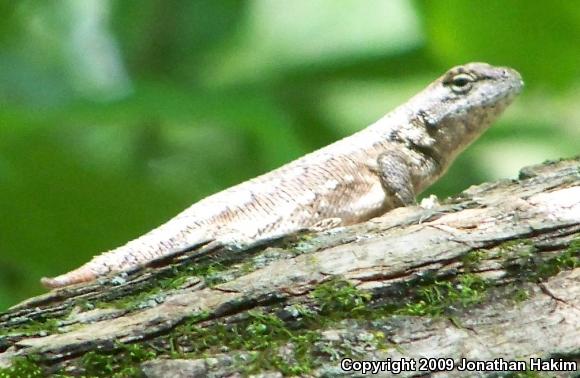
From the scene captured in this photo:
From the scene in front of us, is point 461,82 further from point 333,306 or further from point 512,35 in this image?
point 333,306

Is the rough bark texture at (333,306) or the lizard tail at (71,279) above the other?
the lizard tail at (71,279)

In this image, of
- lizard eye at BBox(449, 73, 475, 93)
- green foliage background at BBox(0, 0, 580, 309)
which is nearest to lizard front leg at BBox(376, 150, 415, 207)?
lizard eye at BBox(449, 73, 475, 93)

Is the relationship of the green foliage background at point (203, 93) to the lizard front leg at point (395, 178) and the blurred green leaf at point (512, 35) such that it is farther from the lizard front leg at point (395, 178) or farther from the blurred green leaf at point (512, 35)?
the lizard front leg at point (395, 178)

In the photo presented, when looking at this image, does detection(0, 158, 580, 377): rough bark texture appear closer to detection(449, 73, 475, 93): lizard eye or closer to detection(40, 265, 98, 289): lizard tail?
detection(40, 265, 98, 289): lizard tail

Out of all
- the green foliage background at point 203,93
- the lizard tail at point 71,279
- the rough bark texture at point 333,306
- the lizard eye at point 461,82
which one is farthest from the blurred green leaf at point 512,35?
the lizard tail at point 71,279
